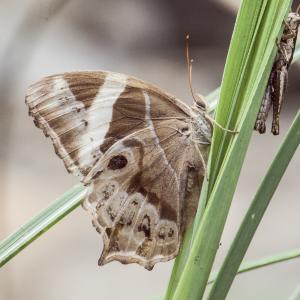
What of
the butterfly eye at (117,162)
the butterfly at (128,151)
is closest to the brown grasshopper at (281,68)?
the butterfly at (128,151)

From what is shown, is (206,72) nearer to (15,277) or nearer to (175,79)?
Answer: (175,79)

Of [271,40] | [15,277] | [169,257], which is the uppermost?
[271,40]

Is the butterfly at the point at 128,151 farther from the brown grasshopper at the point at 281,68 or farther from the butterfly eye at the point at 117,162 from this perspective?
the brown grasshopper at the point at 281,68

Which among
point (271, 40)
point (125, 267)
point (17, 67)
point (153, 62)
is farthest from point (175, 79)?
point (271, 40)

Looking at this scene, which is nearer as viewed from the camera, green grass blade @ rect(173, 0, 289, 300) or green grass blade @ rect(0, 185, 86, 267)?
green grass blade @ rect(173, 0, 289, 300)

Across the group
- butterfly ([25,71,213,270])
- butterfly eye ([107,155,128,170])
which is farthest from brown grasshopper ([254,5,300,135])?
butterfly eye ([107,155,128,170])

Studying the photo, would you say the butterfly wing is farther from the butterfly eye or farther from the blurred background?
the blurred background
